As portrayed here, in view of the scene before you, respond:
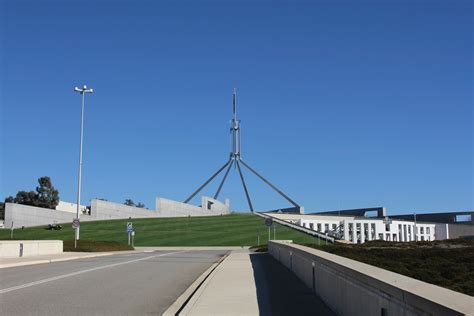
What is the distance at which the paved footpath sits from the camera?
1081cm

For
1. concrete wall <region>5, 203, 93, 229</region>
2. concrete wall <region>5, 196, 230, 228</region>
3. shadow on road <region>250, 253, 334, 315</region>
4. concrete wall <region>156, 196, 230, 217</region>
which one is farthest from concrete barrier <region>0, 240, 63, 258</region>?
concrete wall <region>156, 196, 230, 217</region>

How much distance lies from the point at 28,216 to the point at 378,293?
272ft

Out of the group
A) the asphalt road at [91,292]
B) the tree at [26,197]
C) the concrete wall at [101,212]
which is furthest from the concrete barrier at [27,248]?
the tree at [26,197]

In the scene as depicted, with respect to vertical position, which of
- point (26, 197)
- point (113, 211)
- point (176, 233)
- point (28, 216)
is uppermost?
point (26, 197)

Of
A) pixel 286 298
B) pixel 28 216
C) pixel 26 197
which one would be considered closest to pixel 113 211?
pixel 28 216

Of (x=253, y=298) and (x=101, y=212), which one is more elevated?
(x=101, y=212)

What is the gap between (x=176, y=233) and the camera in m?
72.9

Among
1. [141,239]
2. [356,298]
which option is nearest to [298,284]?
[356,298]

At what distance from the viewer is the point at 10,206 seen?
3184 inches

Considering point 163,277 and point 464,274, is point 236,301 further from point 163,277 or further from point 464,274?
point 464,274

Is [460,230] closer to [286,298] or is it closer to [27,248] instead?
[27,248]

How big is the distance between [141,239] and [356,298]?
60.2 metres

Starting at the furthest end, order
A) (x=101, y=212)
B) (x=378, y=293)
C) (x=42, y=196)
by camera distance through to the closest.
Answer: (x=42, y=196) < (x=101, y=212) < (x=378, y=293)

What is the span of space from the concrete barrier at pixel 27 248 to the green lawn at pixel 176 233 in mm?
25377
